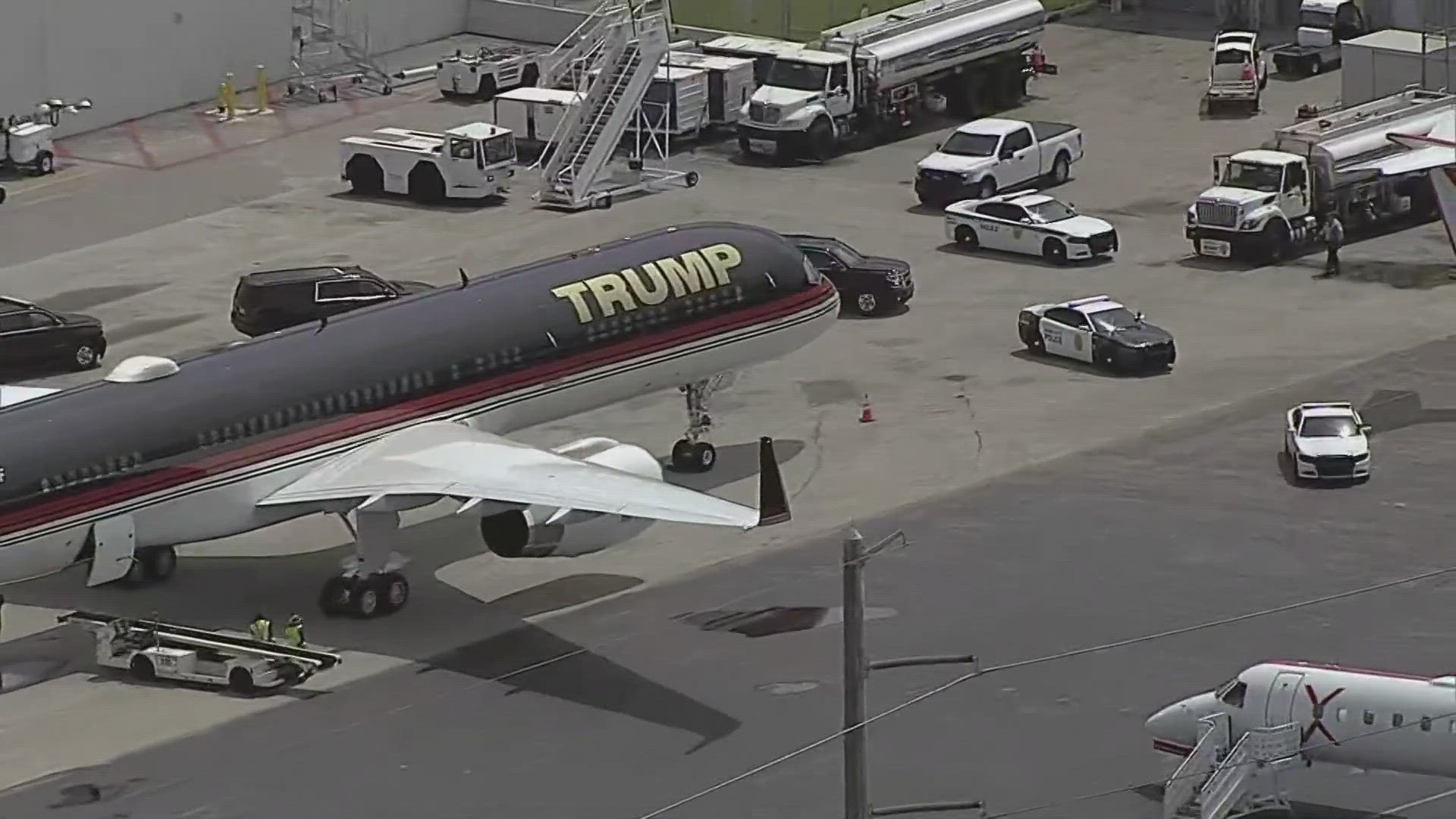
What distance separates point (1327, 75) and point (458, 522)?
43948 millimetres

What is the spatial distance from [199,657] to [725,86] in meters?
40.5

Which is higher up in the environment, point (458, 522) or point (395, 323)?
point (395, 323)

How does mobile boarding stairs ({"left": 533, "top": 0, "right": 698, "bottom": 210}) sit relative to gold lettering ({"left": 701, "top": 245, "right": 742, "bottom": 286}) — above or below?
below

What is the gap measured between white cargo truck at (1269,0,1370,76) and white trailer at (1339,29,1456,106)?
23.2ft

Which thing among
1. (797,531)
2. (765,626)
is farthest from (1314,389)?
(765,626)

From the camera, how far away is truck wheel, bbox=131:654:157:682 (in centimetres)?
4612

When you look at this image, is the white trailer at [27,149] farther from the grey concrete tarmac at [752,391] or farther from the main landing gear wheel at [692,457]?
the main landing gear wheel at [692,457]

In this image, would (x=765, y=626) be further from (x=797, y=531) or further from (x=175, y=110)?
(x=175, y=110)

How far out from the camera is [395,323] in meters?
51.0

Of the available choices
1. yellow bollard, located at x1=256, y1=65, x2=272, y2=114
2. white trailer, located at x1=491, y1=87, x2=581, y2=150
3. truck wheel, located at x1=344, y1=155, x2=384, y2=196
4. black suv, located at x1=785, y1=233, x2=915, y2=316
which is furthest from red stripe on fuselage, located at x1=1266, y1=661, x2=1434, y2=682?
yellow bollard, located at x1=256, y1=65, x2=272, y2=114

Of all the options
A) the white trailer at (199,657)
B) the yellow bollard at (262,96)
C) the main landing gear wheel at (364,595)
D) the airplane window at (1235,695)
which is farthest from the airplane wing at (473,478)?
the yellow bollard at (262,96)

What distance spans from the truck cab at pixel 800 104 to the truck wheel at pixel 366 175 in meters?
10.1

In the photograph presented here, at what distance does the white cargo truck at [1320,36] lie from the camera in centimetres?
8969

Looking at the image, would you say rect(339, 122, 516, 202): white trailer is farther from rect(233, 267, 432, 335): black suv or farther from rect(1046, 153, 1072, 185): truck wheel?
rect(1046, 153, 1072, 185): truck wheel
